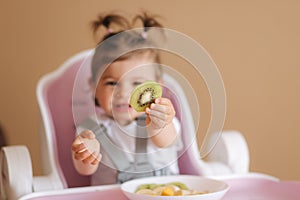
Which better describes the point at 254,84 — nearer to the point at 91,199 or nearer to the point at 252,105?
the point at 252,105

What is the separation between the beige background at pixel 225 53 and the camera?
140 cm

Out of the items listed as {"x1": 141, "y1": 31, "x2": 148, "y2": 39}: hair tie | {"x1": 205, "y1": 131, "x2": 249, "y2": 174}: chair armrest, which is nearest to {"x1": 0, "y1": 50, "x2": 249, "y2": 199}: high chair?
{"x1": 205, "y1": 131, "x2": 249, "y2": 174}: chair armrest

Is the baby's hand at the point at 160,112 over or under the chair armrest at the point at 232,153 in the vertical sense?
over

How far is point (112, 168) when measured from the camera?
103cm

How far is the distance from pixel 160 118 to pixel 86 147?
119 mm

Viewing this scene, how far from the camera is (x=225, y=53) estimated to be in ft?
4.74

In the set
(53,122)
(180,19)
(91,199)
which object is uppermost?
(180,19)

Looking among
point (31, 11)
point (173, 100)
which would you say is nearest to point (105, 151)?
point (173, 100)

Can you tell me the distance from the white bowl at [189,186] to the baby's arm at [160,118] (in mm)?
74

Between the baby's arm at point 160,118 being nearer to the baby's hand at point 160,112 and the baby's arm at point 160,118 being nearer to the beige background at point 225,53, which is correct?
the baby's hand at point 160,112

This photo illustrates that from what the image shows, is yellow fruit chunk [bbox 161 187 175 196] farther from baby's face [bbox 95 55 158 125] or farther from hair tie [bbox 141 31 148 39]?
hair tie [bbox 141 31 148 39]

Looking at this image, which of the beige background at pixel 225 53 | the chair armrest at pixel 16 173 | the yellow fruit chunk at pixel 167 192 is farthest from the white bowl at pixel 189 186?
the beige background at pixel 225 53

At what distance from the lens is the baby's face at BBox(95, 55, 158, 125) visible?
3.13 feet

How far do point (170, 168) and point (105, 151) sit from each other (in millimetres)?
166
